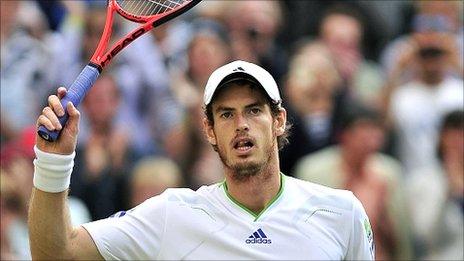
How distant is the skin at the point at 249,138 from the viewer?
445cm

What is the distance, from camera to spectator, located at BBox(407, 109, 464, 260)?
8617 mm

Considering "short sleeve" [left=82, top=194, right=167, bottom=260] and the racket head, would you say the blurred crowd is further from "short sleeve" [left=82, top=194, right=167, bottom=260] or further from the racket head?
"short sleeve" [left=82, top=194, right=167, bottom=260]

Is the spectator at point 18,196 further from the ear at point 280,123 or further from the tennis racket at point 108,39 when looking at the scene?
the ear at point 280,123

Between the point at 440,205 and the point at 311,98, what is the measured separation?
1.35 meters

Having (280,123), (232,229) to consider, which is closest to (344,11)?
(280,123)

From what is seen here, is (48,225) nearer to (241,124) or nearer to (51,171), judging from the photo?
(51,171)

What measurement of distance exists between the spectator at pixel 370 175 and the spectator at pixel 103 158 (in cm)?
146

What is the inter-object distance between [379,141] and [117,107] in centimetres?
216

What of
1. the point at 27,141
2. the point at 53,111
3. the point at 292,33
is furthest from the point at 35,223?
the point at 292,33

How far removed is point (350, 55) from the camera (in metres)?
9.13

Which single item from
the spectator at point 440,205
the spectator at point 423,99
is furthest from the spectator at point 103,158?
the spectator at point 440,205

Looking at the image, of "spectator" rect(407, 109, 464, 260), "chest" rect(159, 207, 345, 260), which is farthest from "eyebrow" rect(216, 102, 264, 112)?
"spectator" rect(407, 109, 464, 260)

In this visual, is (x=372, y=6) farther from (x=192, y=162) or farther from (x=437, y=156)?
(x=192, y=162)

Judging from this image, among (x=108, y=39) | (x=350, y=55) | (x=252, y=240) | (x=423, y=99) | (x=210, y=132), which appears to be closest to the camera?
(x=252, y=240)
